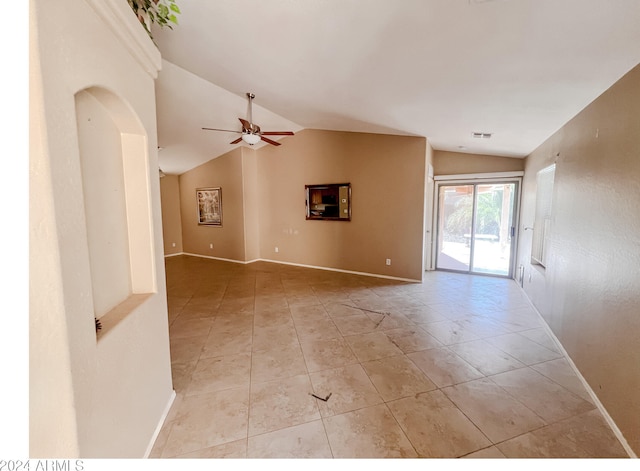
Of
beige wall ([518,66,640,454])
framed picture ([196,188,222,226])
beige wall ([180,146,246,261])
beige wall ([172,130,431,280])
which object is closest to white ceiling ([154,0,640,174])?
beige wall ([518,66,640,454])

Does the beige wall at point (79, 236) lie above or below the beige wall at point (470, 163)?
below

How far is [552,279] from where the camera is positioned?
301 cm

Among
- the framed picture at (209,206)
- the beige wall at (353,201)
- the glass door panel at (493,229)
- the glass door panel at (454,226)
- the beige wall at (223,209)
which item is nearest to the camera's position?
the beige wall at (353,201)

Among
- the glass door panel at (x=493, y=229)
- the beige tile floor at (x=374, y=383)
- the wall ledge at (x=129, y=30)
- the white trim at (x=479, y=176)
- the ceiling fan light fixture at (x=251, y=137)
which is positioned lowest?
the beige tile floor at (x=374, y=383)

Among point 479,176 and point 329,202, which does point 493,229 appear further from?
point 329,202

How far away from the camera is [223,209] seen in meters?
7.36

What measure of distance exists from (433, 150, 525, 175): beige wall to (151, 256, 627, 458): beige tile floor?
2549 millimetres

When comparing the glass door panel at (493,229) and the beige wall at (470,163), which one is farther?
the glass door panel at (493,229)

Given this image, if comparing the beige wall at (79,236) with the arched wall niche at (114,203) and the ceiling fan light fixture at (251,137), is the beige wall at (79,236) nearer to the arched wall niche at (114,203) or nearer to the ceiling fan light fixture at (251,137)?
the arched wall niche at (114,203)

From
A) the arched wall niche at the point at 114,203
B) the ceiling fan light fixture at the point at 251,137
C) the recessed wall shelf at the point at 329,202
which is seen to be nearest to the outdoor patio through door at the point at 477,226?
the recessed wall shelf at the point at 329,202

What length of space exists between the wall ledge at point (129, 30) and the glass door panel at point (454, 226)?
18.3 feet

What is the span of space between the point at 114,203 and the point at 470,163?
19.5ft

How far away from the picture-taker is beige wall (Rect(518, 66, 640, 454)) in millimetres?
1650

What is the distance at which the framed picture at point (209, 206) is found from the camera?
7.44 metres
